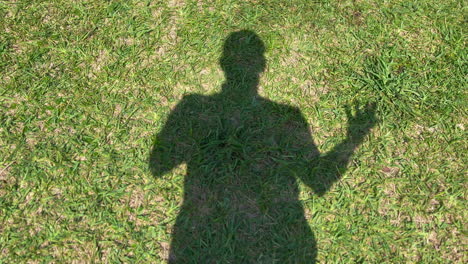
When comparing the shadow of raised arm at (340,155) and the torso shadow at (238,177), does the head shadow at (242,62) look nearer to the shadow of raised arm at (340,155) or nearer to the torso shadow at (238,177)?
the torso shadow at (238,177)

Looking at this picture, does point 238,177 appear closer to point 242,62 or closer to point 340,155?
point 340,155

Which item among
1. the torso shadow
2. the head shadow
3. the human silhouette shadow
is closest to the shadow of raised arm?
the human silhouette shadow

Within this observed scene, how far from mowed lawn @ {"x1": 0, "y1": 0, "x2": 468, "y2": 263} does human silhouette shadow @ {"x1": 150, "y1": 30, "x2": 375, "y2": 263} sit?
0.30 feet

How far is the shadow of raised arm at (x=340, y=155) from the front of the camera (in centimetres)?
321

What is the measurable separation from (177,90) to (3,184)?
67.5 inches

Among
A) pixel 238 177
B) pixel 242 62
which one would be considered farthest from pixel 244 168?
pixel 242 62

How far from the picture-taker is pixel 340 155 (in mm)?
3332

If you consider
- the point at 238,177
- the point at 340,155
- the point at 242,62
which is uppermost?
the point at 242,62

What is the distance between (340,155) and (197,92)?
146cm

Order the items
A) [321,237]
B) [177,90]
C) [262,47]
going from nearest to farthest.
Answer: [321,237] → [177,90] → [262,47]

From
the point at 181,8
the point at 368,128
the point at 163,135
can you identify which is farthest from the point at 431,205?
the point at 181,8

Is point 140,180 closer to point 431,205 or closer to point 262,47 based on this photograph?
point 262,47

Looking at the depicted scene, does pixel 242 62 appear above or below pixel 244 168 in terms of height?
above

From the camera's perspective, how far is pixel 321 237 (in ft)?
9.91
